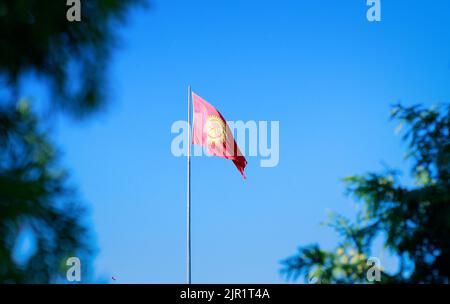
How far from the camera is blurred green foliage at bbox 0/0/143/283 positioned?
442cm

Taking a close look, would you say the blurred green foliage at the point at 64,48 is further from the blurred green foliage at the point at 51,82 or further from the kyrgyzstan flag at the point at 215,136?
the kyrgyzstan flag at the point at 215,136

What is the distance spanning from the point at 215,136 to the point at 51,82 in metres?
6.28

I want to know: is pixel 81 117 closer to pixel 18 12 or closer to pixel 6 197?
pixel 18 12

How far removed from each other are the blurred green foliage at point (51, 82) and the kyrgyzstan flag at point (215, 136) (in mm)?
5793

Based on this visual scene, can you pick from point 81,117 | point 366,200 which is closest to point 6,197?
point 81,117

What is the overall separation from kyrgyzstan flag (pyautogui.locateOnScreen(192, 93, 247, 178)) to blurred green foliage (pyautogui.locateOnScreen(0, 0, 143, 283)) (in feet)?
19.0

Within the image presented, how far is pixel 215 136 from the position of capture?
11047 millimetres

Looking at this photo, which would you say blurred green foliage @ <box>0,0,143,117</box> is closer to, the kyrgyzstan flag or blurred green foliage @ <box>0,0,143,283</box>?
blurred green foliage @ <box>0,0,143,283</box>

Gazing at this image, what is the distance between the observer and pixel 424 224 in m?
6.98

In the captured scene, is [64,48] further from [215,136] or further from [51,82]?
[215,136]

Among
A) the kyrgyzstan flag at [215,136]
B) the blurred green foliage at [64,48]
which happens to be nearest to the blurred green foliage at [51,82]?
the blurred green foliage at [64,48]

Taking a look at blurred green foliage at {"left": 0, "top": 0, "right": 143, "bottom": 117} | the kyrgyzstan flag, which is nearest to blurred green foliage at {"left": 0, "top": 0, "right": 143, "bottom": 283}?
blurred green foliage at {"left": 0, "top": 0, "right": 143, "bottom": 117}

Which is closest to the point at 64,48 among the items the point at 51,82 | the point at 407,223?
the point at 51,82
